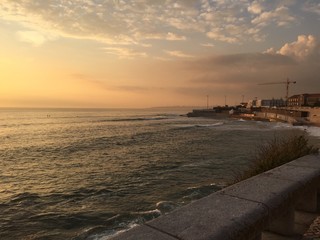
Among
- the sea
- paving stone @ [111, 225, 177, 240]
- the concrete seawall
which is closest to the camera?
paving stone @ [111, 225, 177, 240]

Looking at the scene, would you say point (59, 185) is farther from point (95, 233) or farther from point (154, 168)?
point (95, 233)

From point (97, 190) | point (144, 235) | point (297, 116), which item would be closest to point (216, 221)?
point (144, 235)

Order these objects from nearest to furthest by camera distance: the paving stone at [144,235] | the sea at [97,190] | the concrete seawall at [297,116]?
the paving stone at [144,235] → the sea at [97,190] → the concrete seawall at [297,116]

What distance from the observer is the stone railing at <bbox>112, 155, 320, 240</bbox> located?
2381mm

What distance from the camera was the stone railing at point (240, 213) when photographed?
238 centimetres

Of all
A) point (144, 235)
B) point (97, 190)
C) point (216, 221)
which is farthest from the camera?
point (97, 190)

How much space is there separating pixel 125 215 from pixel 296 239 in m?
7.28

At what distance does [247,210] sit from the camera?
9.18ft

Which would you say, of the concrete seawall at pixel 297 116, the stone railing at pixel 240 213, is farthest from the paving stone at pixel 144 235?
the concrete seawall at pixel 297 116

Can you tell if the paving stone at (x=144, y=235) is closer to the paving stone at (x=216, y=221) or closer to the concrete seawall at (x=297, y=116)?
the paving stone at (x=216, y=221)

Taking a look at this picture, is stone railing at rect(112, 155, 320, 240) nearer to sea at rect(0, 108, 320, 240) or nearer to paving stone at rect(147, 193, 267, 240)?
Result: paving stone at rect(147, 193, 267, 240)

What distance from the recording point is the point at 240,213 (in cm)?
273

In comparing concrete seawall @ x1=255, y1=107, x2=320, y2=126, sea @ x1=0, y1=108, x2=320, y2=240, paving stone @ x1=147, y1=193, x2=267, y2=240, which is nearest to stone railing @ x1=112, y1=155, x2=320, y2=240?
paving stone @ x1=147, y1=193, x2=267, y2=240

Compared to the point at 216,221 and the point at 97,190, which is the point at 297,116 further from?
the point at 216,221
